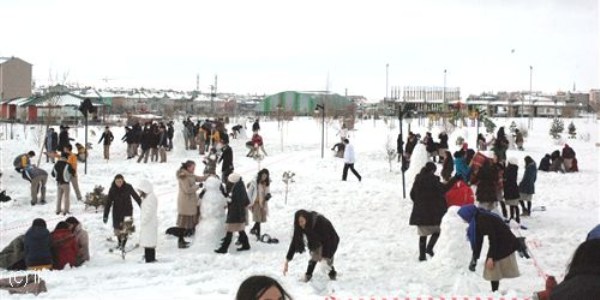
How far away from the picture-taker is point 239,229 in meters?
10.7

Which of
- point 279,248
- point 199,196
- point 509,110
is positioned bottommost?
point 279,248

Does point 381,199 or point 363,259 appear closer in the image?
point 363,259

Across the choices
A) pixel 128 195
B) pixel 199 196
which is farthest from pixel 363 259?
pixel 128 195

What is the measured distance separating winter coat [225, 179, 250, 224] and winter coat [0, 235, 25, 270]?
3.27 meters

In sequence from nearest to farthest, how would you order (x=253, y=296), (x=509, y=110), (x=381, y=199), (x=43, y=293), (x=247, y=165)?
(x=253, y=296) → (x=43, y=293) → (x=381, y=199) → (x=247, y=165) → (x=509, y=110)

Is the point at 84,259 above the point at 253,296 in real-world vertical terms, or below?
below

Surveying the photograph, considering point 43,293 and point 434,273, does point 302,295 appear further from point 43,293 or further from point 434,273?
point 43,293

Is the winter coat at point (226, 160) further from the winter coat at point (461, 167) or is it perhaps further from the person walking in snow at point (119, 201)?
the winter coat at point (461, 167)

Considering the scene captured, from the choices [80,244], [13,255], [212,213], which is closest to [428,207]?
[212,213]

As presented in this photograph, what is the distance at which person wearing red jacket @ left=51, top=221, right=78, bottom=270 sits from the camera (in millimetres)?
9312

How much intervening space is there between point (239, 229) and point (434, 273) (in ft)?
11.5

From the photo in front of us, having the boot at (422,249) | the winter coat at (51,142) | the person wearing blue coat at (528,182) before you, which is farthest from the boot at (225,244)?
the winter coat at (51,142)

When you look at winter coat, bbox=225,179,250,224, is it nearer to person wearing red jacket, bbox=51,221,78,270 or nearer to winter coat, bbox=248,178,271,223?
winter coat, bbox=248,178,271,223

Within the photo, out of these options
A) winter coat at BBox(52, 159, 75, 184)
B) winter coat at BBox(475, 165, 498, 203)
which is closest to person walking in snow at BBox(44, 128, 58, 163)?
winter coat at BBox(52, 159, 75, 184)
